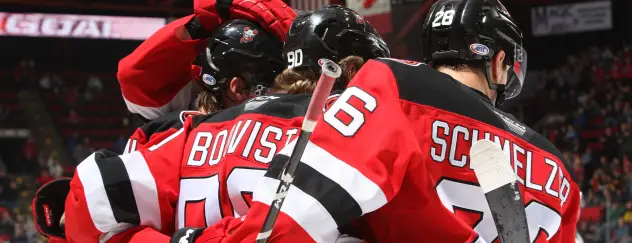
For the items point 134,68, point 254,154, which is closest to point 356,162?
point 254,154

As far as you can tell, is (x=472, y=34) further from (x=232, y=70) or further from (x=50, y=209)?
(x=50, y=209)

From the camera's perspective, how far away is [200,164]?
189 centimetres

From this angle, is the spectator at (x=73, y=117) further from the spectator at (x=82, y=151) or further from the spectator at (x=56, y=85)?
the spectator at (x=82, y=151)

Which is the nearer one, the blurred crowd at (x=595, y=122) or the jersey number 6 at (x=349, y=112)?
the jersey number 6 at (x=349, y=112)

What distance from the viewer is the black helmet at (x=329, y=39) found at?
196 cm

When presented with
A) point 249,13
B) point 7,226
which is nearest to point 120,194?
point 249,13

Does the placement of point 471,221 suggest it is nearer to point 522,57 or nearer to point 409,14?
point 522,57

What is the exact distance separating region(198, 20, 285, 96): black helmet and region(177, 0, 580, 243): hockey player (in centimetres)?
59

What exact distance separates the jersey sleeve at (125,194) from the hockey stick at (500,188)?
81 centimetres

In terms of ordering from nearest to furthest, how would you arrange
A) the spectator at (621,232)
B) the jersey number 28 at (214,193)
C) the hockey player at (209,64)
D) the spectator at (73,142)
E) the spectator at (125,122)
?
the jersey number 28 at (214,193), the hockey player at (209,64), the spectator at (621,232), the spectator at (73,142), the spectator at (125,122)

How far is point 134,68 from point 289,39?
27.2 inches

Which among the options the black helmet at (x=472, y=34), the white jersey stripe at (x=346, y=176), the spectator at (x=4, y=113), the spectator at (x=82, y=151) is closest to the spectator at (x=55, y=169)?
the spectator at (x=82, y=151)

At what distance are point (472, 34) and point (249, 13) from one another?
0.87 meters

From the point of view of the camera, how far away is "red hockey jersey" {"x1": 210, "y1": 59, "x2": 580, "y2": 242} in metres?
1.32
